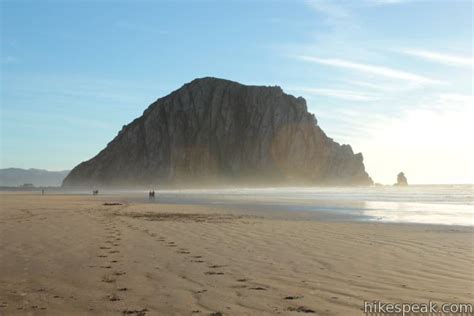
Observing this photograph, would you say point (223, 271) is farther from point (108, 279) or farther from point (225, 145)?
point (225, 145)

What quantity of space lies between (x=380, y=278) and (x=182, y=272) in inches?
142

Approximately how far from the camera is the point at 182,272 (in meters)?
8.41

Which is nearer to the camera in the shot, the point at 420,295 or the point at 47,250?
the point at 420,295

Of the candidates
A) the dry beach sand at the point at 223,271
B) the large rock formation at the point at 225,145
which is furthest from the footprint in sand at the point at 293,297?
the large rock formation at the point at 225,145

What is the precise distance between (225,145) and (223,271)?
182773 mm

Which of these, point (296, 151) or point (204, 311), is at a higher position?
point (296, 151)

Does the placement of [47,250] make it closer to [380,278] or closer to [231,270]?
[231,270]

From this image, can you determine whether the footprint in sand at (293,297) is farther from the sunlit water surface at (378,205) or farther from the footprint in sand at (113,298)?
the sunlit water surface at (378,205)

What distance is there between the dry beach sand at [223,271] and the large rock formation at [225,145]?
166516mm

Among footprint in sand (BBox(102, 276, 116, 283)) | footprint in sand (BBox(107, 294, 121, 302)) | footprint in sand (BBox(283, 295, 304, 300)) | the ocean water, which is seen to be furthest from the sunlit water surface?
footprint in sand (BBox(107, 294, 121, 302))

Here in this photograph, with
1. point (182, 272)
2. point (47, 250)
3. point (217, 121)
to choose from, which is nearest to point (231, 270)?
point (182, 272)

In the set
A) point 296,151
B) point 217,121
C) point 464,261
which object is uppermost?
point 217,121

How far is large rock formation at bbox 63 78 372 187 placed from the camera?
184m

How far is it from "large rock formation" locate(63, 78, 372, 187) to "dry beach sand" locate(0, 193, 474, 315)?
167 metres
